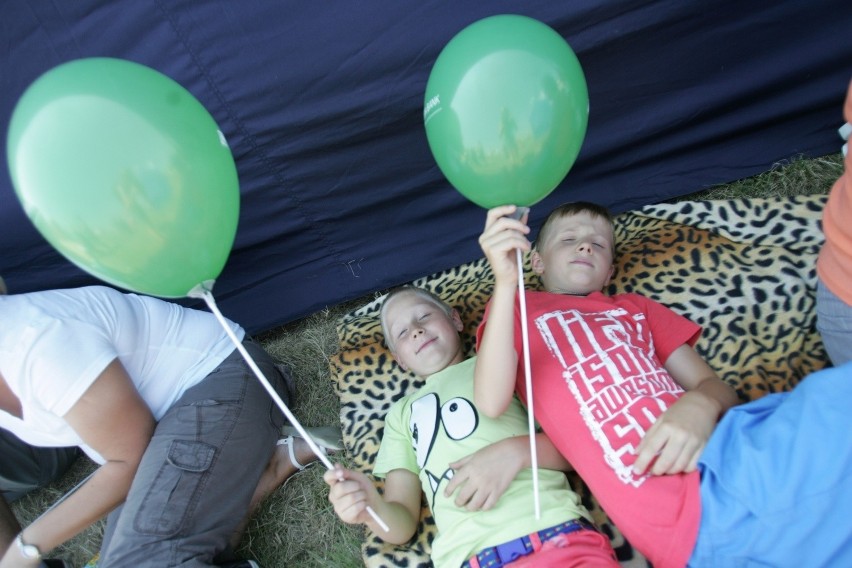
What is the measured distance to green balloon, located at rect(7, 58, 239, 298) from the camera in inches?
39.8

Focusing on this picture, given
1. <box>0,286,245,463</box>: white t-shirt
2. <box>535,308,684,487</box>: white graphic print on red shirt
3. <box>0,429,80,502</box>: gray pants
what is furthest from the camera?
<box>0,429,80,502</box>: gray pants

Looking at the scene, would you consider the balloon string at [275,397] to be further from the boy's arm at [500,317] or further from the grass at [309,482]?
the grass at [309,482]

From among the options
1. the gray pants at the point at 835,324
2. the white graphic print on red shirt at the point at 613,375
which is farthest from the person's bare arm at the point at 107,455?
the gray pants at the point at 835,324

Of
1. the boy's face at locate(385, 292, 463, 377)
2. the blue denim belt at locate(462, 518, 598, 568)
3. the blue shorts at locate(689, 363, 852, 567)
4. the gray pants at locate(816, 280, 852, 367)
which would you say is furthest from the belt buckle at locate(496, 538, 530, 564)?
the gray pants at locate(816, 280, 852, 367)

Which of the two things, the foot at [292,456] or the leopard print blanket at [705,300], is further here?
the foot at [292,456]

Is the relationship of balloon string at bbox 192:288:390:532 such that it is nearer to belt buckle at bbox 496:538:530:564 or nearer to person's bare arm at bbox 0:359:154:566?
belt buckle at bbox 496:538:530:564

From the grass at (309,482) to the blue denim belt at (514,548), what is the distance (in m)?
0.54

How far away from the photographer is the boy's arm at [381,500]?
4.16 ft

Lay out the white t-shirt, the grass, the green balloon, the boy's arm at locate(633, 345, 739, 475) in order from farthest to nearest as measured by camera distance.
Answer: the grass, the white t-shirt, the boy's arm at locate(633, 345, 739, 475), the green balloon

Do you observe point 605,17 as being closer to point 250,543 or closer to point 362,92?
point 362,92

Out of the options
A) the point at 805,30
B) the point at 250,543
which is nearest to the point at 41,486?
the point at 250,543

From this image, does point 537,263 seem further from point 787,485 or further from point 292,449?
point 292,449

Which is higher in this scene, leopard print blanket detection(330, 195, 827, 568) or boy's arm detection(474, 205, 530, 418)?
boy's arm detection(474, 205, 530, 418)

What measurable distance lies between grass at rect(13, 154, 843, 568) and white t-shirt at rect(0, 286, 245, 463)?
1.35 feet
